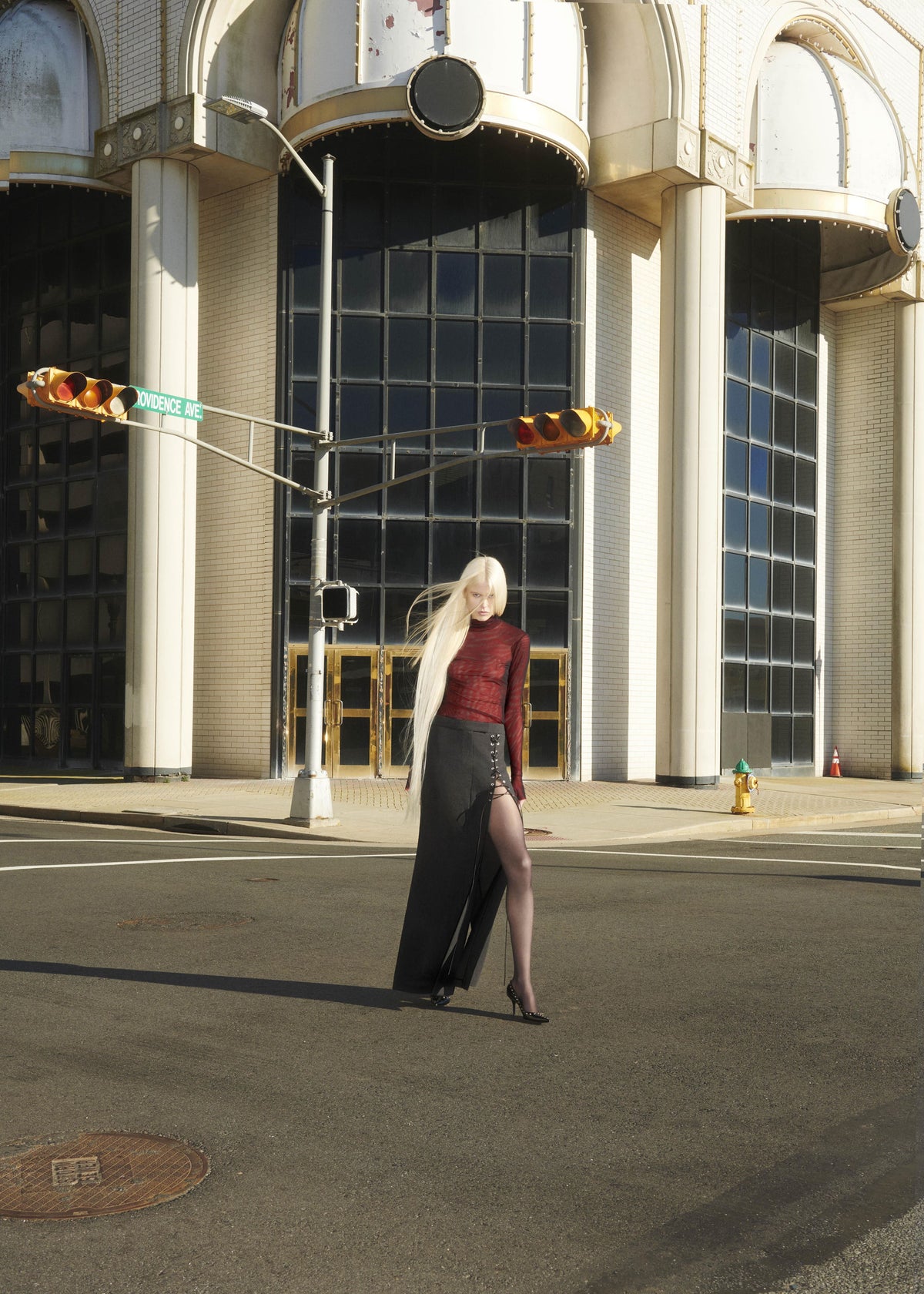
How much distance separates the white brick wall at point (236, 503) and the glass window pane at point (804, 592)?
12990mm

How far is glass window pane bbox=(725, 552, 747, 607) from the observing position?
29250 millimetres

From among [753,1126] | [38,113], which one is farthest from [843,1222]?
[38,113]

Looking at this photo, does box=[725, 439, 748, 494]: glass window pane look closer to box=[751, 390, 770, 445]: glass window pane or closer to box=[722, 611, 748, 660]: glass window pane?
box=[751, 390, 770, 445]: glass window pane

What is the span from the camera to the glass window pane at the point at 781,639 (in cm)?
3055

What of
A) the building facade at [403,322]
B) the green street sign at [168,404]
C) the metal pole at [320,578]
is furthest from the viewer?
the building facade at [403,322]

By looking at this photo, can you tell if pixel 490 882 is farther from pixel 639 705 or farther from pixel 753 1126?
pixel 639 705

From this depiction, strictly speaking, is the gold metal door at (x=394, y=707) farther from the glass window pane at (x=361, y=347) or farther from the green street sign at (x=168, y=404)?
the green street sign at (x=168, y=404)

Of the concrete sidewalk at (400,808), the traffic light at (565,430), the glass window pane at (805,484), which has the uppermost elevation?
the glass window pane at (805,484)

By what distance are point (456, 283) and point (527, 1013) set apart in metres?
21.7

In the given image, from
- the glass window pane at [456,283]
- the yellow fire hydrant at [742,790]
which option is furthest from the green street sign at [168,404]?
the glass window pane at [456,283]

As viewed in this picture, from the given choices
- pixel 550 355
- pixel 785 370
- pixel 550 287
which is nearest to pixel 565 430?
pixel 550 355

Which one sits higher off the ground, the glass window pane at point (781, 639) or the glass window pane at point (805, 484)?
the glass window pane at point (805, 484)

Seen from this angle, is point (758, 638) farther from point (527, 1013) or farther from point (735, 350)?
point (527, 1013)

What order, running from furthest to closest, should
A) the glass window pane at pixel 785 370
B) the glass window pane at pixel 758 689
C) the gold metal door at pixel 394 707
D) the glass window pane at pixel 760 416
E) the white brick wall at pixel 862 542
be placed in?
the white brick wall at pixel 862 542
the glass window pane at pixel 785 370
the glass window pane at pixel 760 416
the glass window pane at pixel 758 689
the gold metal door at pixel 394 707
